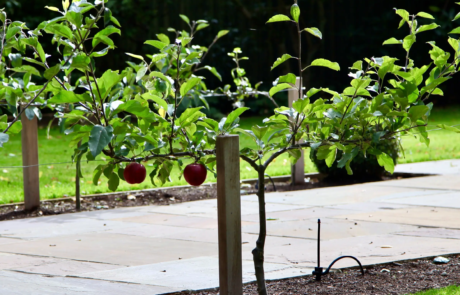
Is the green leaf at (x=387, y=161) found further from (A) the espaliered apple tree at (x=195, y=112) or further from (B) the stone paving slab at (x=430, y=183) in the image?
(B) the stone paving slab at (x=430, y=183)

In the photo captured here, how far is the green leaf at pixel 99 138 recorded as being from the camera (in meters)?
2.62

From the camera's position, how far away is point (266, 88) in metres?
20.0

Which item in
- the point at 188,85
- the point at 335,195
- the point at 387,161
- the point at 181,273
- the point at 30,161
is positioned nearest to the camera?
the point at 188,85

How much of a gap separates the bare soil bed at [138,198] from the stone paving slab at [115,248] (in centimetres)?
160

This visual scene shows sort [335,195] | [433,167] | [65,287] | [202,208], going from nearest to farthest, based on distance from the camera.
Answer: [65,287] < [202,208] < [335,195] < [433,167]

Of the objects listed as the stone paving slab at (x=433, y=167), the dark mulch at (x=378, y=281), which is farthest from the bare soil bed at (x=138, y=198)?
the dark mulch at (x=378, y=281)

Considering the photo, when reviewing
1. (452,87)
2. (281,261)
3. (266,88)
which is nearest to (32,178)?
(281,261)

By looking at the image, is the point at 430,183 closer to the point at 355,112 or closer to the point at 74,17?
the point at 355,112

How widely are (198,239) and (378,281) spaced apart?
6.80 feet

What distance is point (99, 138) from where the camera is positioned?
2670 mm

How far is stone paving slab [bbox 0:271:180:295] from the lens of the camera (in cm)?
421

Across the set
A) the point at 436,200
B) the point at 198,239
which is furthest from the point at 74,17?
the point at 436,200

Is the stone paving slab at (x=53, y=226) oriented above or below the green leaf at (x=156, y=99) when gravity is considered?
below

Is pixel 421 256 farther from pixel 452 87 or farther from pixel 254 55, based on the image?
pixel 452 87
